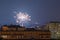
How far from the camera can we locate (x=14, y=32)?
39.3 meters

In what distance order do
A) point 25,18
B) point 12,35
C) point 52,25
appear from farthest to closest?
point 52,25 < point 25,18 < point 12,35

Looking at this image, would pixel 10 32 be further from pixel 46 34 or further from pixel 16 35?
pixel 46 34

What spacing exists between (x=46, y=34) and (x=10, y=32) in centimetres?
650

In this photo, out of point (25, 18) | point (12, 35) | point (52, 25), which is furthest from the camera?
point (52, 25)

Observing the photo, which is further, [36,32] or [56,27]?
[56,27]

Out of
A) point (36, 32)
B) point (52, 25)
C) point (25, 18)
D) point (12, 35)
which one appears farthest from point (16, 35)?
point (52, 25)

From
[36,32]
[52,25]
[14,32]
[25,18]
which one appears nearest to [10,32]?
[14,32]

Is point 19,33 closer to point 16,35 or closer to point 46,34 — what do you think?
point 16,35

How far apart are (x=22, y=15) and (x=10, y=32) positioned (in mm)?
9932

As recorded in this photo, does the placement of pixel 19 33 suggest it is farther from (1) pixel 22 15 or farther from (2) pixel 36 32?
(1) pixel 22 15

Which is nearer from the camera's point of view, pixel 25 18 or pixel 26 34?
pixel 26 34

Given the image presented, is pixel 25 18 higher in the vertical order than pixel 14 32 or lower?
higher

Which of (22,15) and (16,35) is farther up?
(22,15)

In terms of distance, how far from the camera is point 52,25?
181ft
